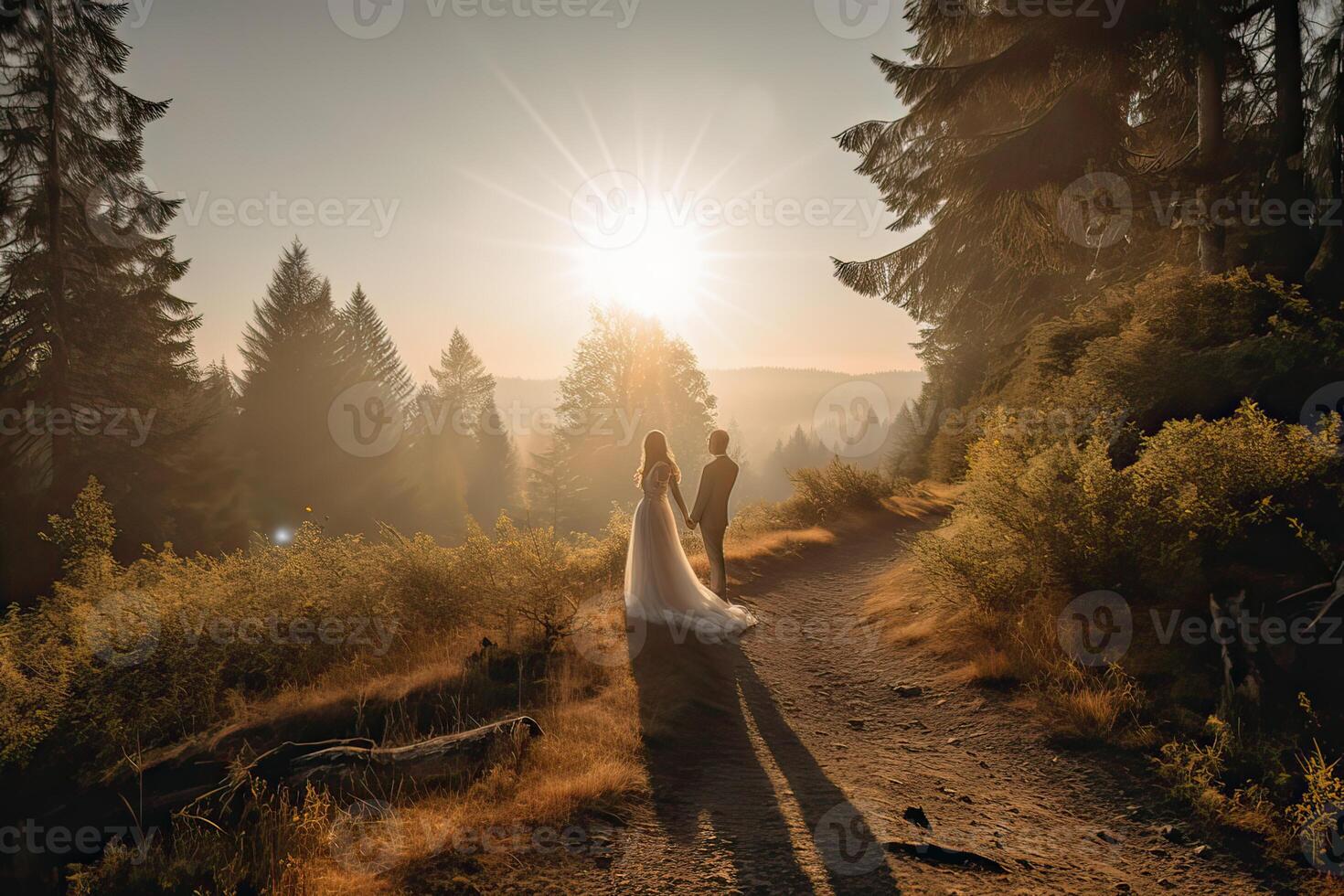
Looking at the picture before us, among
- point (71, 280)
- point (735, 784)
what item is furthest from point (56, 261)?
point (735, 784)

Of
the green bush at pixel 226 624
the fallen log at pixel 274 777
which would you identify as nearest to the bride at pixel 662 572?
the green bush at pixel 226 624

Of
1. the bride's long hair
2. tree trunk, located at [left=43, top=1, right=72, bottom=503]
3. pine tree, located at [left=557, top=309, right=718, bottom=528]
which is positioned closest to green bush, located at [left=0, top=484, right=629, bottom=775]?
the bride's long hair

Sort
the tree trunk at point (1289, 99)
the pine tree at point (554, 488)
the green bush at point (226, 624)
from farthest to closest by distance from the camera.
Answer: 1. the pine tree at point (554, 488)
2. the tree trunk at point (1289, 99)
3. the green bush at point (226, 624)

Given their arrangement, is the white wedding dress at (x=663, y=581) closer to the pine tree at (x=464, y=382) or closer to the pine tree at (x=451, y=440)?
the pine tree at (x=451, y=440)

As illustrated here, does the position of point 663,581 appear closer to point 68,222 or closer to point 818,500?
point 818,500

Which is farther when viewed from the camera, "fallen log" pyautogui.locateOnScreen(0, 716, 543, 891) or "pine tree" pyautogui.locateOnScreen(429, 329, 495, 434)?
"pine tree" pyautogui.locateOnScreen(429, 329, 495, 434)

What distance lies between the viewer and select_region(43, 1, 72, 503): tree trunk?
14.5m

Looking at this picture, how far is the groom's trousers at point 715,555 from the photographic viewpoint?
8.21 metres

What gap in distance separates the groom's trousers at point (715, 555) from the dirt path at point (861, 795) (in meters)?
1.47

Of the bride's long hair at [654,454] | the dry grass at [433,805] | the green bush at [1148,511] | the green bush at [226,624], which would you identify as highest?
the bride's long hair at [654,454]

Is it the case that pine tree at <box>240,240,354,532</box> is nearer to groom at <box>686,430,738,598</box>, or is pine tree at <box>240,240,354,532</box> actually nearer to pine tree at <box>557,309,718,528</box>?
pine tree at <box>557,309,718,528</box>

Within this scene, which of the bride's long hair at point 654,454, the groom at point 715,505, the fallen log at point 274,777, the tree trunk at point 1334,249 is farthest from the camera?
the groom at point 715,505

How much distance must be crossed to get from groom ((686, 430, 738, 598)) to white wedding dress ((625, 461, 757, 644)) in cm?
53

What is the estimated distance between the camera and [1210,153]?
9688 mm
